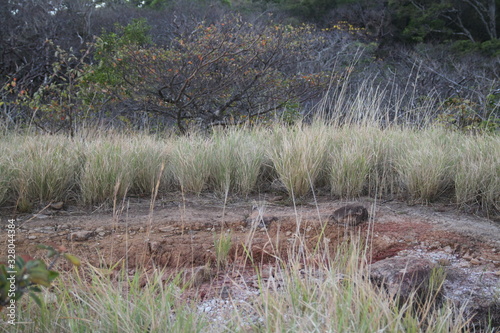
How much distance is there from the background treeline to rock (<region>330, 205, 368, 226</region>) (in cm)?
189

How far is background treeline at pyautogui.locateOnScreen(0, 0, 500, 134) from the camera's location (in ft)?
24.6

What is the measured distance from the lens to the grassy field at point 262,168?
12.8 feet

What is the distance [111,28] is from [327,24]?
29.4 ft

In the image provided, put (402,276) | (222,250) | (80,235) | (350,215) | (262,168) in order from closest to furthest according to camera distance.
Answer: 1. (402,276)
2. (222,250)
3. (80,235)
4. (350,215)
5. (262,168)

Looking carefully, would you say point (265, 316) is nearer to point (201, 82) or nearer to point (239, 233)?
point (239, 233)

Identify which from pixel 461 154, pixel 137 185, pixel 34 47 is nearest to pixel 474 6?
pixel 34 47

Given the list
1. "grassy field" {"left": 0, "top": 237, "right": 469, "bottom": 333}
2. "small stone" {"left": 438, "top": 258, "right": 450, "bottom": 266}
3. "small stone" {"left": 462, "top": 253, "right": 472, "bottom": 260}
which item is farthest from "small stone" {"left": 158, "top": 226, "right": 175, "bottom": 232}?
"small stone" {"left": 462, "top": 253, "right": 472, "bottom": 260}

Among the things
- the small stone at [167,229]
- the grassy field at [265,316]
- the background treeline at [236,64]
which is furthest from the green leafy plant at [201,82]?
the grassy field at [265,316]

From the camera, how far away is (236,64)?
27.7 ft

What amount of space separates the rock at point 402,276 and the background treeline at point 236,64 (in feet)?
9.46

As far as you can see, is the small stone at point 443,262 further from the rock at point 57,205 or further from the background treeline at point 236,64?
the rock at point 57,205

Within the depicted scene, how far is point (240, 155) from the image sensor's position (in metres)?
4.32

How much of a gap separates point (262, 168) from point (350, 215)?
1.46 meters

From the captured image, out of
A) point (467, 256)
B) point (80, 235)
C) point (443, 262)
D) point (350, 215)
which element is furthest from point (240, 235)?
point (467, 256)
